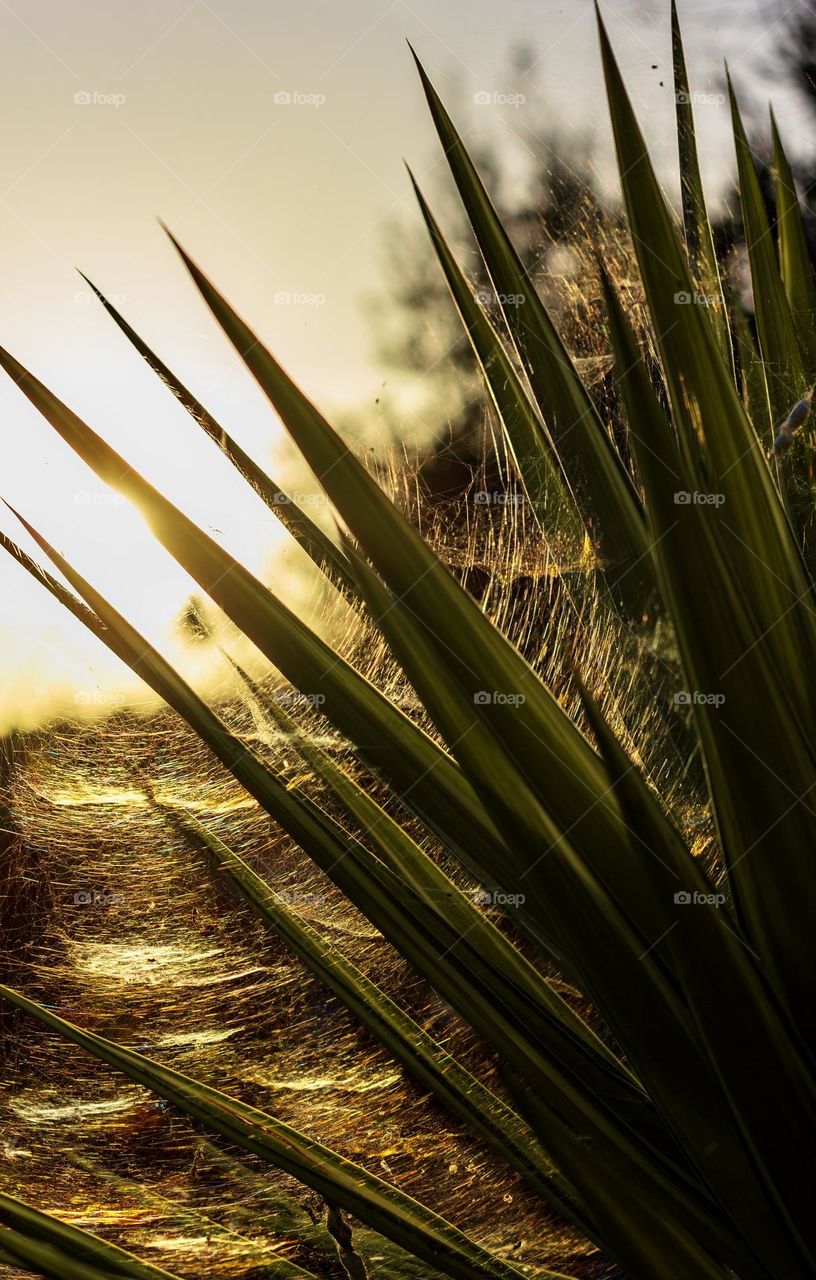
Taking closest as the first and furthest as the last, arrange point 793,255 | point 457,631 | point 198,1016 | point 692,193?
point 457,631, point 692,193, point 793,255, point 198,1016

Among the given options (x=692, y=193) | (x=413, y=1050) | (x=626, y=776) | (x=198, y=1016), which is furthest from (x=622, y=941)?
(x=198, y=1016)

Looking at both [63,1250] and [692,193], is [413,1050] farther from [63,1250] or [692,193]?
[692,193]

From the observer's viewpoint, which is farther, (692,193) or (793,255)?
(793,255)

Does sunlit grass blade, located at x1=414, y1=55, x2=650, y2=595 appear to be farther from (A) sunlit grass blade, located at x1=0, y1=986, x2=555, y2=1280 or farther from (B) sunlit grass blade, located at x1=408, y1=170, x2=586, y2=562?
(A) sunlit grass blade, located at x1=0, y1=986, x2=555, y2=1280

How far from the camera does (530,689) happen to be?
325mm

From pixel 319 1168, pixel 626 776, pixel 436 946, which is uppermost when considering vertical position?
pixel 626 776

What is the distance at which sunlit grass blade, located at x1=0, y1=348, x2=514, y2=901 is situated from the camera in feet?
1.03

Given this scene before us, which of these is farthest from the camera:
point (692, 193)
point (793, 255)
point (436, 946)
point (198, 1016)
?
point (198, 1016)

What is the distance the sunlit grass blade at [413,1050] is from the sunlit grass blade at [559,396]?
0.35m

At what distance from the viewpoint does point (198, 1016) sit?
1.29 meters

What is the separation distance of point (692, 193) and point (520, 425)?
263 millimetres

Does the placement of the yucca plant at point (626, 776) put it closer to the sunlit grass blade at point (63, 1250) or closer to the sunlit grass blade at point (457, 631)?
the sunlit grass blade at point (457, 631)

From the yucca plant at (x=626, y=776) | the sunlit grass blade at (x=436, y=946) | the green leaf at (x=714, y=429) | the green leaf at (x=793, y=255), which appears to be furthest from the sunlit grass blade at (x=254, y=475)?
the green leaf at (x=793, y=255)

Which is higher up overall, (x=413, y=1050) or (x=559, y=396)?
(x=559, y=396)
